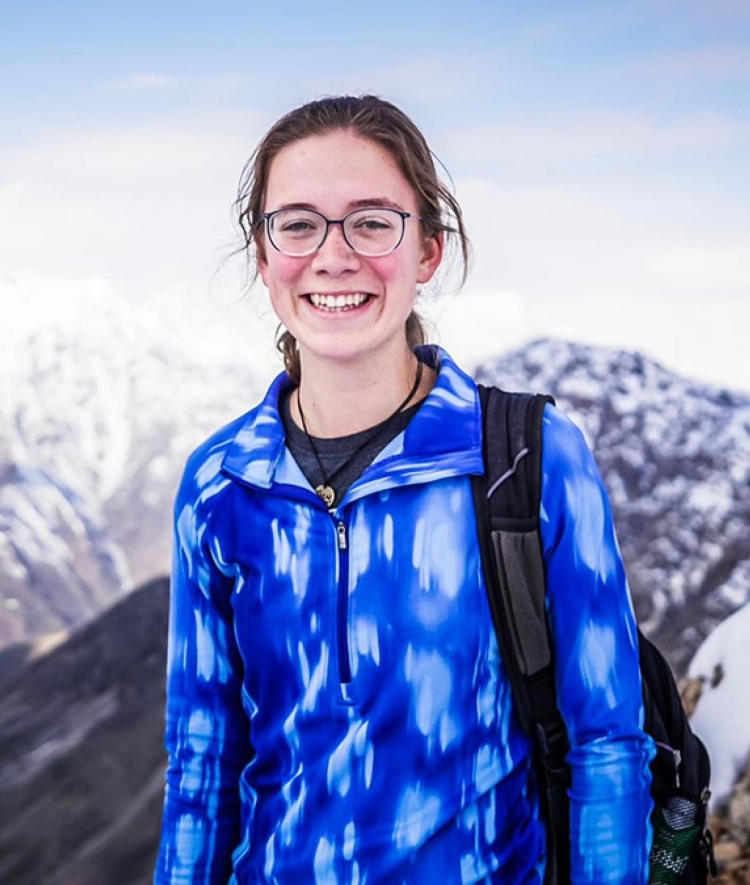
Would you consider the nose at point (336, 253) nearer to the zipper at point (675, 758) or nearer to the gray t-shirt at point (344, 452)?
the gray t-shirt at point (344, 452)

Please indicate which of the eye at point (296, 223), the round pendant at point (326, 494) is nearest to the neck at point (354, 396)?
the round pendant at point (326, 494)

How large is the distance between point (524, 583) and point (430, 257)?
3.80 feet

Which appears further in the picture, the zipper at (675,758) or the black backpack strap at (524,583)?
the zipper at (675,758)

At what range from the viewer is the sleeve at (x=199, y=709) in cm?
322

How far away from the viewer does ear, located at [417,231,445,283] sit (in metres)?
3.25

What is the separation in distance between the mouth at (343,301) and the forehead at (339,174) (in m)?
0.26

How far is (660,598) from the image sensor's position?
172 ft

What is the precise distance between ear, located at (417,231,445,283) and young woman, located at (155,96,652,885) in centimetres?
2

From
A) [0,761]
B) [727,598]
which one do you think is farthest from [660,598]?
[0,761]

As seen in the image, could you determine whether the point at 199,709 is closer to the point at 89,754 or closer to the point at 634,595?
the point at 634,595

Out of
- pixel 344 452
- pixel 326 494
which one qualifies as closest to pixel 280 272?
pixel 344 452

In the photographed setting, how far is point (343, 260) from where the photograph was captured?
298cm

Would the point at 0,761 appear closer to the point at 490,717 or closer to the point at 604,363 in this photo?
the point at 604,363

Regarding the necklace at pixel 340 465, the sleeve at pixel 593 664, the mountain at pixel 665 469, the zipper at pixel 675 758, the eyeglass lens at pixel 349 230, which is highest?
the eyeglass lens at pixel 349 230
